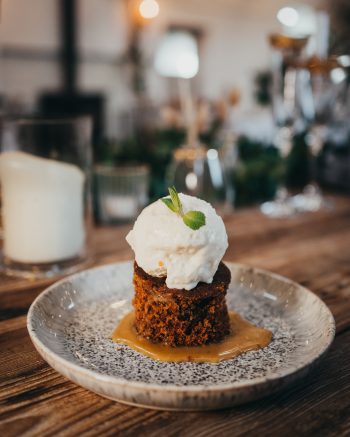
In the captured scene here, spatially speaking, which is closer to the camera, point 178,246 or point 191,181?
point 178,246

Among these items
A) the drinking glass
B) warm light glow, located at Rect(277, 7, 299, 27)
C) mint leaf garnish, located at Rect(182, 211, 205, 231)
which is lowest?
the drinking glass

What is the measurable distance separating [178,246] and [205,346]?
178 millimetres

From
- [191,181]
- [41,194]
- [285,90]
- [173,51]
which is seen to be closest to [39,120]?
[41,194]

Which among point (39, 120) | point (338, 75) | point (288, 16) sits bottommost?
point (39, 120)

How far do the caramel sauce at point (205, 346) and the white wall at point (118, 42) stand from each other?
6.27 m

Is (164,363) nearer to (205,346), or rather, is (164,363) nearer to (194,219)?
(205,346)

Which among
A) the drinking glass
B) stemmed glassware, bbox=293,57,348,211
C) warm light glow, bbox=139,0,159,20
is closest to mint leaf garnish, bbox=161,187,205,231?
the drinking glass

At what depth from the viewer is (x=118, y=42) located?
25.1ft

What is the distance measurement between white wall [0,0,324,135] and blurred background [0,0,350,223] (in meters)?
0.02

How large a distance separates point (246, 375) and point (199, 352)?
11 centimetres

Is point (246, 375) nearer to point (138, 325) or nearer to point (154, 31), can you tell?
point (138, 325)

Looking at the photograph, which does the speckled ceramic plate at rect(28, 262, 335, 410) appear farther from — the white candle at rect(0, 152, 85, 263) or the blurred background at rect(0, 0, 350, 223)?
the blurred background at rect(0, 0, 350, 223)

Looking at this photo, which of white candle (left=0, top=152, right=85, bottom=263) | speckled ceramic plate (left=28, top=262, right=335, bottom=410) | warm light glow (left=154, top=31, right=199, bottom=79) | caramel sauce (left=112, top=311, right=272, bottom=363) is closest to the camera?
speckled ceramic plate (left=28, top=262, right=335, bottom=410)

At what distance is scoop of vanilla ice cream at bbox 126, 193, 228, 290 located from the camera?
808mm
